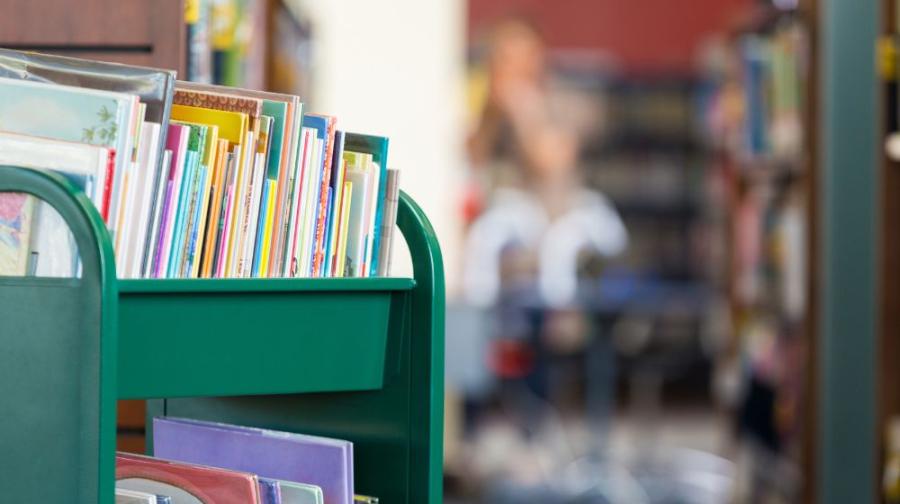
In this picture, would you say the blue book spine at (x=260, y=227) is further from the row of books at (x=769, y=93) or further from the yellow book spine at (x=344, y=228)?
the row of books at (x=769, y=93)

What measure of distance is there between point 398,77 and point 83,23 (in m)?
4.23

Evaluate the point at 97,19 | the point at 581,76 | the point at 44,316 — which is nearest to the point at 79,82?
the point at 44,316

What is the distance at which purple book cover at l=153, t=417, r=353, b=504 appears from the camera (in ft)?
4.19

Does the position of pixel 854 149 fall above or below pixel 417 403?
above

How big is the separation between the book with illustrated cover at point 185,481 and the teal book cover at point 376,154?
27cm

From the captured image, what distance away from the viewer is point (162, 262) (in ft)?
3.76

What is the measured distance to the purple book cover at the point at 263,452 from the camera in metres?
1.28

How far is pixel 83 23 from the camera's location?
179 cm

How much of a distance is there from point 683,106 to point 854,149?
585 cm

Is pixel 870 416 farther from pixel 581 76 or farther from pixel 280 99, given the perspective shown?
pixel 581 76

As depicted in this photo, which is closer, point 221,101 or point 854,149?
point 221,101

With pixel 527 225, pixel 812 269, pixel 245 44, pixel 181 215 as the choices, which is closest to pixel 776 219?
pixel 812 269

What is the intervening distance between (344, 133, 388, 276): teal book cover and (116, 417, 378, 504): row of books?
213mm

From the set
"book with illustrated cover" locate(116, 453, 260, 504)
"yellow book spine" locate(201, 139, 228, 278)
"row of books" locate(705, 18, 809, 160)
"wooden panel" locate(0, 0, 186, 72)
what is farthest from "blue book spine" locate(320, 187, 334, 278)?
"row of books" locate(705, 18, 809, 160)
